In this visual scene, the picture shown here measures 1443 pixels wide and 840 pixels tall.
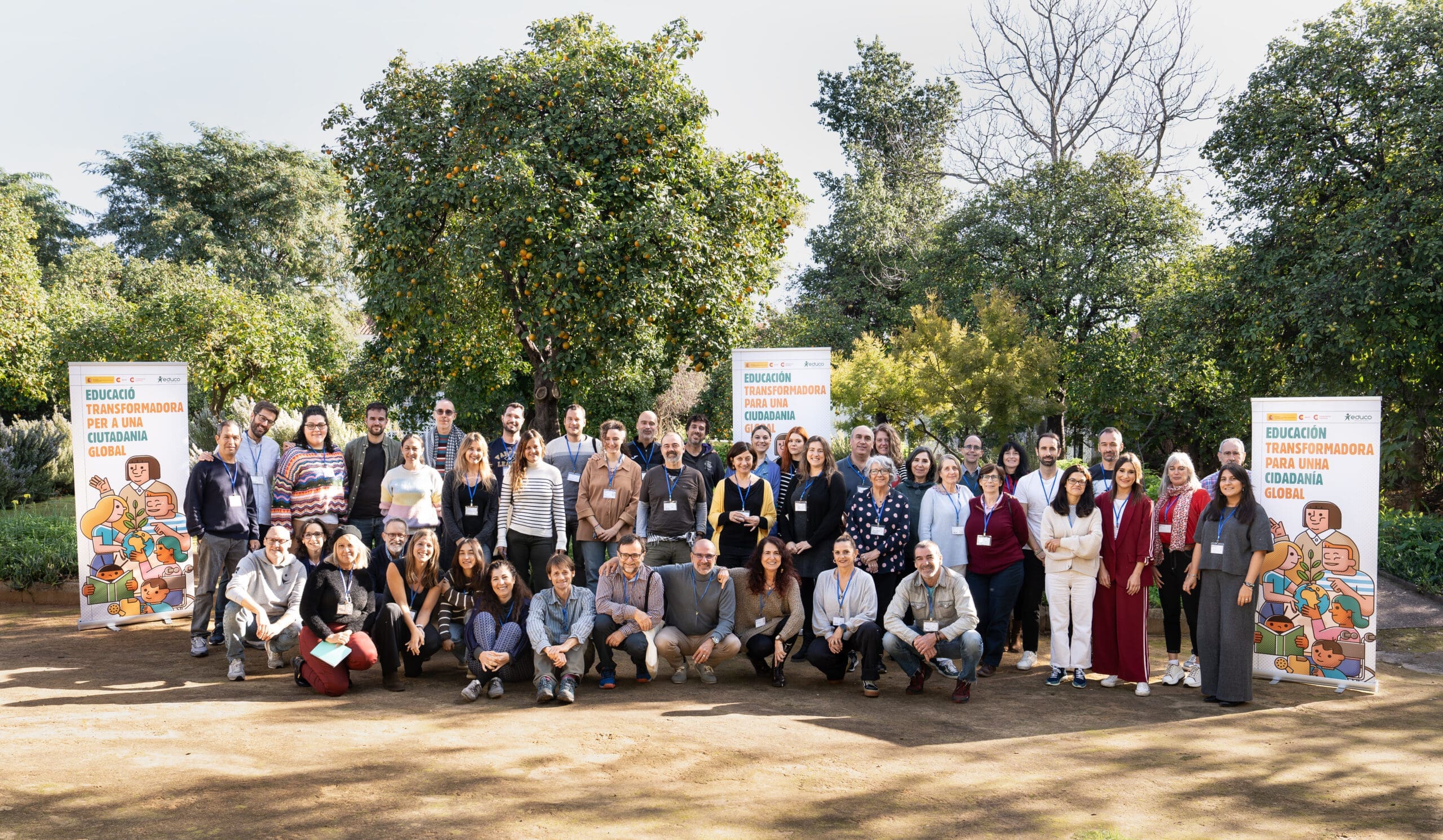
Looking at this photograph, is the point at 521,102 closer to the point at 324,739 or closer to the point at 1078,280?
the point at 324,739

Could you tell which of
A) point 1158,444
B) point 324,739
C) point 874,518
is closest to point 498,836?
point 324,739

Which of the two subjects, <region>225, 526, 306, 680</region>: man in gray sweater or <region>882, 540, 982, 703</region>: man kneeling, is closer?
<region>882, 540, 982, 703</region>: man kneeling

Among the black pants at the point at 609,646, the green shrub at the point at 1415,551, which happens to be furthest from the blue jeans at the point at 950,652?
the green shrub at the point at 1415,551

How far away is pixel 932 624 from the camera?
6406 mm

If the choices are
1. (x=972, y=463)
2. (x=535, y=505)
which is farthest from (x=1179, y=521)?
(x=535, y=505)

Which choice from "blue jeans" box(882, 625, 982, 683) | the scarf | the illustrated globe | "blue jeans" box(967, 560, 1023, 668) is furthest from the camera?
"blue jeans" box(967, 560, 1023, 668)

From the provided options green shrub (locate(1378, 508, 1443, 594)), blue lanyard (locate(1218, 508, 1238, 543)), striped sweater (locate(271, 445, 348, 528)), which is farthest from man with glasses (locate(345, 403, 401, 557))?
green shrub (locate(1378, 508, 1443, 594))

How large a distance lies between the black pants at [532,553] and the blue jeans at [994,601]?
306 centimetres

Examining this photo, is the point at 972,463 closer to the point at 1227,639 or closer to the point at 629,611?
the point at 1227,639

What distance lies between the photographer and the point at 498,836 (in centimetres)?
397

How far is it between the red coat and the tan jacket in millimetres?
3347

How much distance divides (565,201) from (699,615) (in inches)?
209

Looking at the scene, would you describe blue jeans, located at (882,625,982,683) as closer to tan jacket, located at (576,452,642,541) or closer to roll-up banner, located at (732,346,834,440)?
tan jacket, located at (576,452,642,541)

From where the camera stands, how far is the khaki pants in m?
6.55
